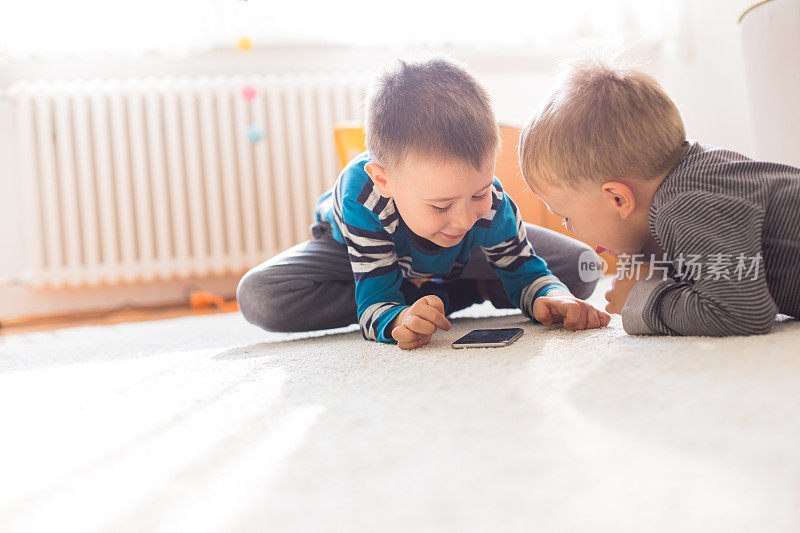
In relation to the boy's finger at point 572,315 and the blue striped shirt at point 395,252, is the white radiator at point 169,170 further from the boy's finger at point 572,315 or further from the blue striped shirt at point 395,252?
the boy's finger at point 572,315

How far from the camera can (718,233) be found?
0.67 meters

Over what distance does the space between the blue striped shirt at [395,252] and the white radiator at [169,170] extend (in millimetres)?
1315

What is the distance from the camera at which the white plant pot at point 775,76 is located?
4.35 ft

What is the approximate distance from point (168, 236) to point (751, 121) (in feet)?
5.82

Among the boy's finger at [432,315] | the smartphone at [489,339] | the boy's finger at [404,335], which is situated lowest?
the smartphone at [489,339]

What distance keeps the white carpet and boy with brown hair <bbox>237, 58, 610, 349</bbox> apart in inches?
7.6

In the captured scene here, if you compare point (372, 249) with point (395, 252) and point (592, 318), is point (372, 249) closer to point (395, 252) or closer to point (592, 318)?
point (395, 252)

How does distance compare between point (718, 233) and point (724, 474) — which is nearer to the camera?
point (724, 474)

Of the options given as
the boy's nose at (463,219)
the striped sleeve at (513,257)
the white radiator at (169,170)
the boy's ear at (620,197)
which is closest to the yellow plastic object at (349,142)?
the white radiator at (169,170)

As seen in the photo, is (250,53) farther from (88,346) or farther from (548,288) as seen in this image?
(548,288)

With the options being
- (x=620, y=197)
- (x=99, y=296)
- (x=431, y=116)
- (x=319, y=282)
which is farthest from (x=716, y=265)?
(x=99, y=296)

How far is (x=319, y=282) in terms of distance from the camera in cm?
117

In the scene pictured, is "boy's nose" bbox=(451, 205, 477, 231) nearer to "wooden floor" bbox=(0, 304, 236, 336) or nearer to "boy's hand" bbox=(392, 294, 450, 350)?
"boy's hand" bbox=(392, 294, 450, 350)

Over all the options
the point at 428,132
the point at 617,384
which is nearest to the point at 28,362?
the point at 428,132
